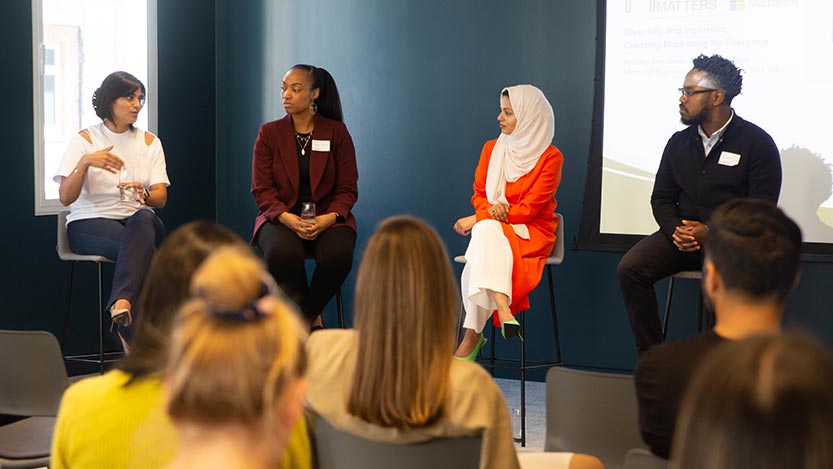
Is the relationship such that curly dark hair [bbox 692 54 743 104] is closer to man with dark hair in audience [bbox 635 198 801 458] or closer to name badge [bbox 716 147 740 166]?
name badge [bbox 716 147 740 166]

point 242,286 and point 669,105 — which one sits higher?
point 669,105

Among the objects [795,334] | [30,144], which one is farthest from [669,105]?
[795,334]

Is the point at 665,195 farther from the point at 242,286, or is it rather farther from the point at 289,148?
the point at 242,286

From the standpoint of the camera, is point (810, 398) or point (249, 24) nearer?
point (810, 398)

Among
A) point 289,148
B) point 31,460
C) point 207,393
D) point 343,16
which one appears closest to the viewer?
point 207,393

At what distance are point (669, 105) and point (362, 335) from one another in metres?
3.59

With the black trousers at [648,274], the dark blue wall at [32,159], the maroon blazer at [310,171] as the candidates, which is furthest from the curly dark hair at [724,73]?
the dark blue wall at [32,159]

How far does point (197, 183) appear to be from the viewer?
6301 millimetres

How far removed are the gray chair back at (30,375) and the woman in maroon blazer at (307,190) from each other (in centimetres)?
211

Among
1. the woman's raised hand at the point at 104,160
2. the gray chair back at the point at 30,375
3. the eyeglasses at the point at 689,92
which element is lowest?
the gray chair back at the point at 30,375

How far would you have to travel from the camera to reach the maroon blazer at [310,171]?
4.95 m

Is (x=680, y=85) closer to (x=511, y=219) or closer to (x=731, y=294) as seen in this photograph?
(x=511, y=219)

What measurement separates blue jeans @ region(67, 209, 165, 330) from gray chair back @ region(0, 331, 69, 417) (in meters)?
1.85

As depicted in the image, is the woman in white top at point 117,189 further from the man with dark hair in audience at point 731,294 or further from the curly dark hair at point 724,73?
the man with dark hair in audience at point 731,294
